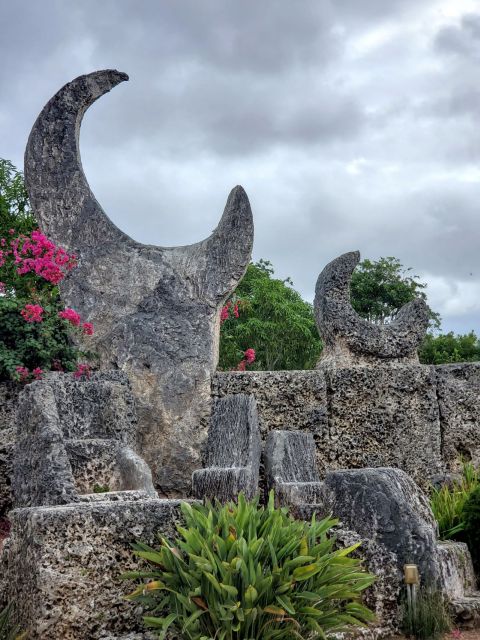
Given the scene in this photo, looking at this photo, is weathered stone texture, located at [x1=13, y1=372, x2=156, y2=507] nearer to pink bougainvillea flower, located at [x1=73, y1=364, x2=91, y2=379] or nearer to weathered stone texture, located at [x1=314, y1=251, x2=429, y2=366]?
pink bougainvillea flower, located at [x1=73, y1=364, x2=91, y2=379]

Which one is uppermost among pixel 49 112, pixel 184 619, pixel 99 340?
pixel 49 112

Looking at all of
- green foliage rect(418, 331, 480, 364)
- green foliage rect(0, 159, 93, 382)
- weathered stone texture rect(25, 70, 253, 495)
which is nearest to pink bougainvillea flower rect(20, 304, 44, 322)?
green foliage rect(0, 159, 93, 382)

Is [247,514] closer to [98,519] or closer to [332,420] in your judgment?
[98,519]

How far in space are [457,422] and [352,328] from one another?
1.49 meters

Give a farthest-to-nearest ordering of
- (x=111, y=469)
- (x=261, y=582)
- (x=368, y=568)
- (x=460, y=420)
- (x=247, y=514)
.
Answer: (x=460, y=420)
(x=111, y=469)
(x=368, y=568)
(x=247, y=514)
(x=261, y=582)

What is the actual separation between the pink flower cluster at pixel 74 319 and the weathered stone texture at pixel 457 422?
367 centimetres

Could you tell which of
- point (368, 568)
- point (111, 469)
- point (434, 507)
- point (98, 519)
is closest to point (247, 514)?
point (98, 519)

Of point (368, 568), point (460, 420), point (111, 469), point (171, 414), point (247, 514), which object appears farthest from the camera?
point (460, 420)

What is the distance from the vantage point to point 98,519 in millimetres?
4559

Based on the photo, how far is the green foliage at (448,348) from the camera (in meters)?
26.1

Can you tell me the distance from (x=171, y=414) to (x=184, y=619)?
420cm

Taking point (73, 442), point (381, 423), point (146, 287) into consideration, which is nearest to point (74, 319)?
point (146, 287)

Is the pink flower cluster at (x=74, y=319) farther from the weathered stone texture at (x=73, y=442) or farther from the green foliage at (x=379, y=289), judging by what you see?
the green foliage at (x=379, y=289)

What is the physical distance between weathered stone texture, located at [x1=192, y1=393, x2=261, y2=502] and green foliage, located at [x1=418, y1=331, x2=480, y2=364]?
61.3ft
